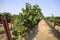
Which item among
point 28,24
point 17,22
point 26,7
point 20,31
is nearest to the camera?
point 20,31

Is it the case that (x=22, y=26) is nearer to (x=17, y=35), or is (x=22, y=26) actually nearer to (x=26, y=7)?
(x=17, y=35)

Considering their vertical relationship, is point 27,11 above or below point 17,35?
above

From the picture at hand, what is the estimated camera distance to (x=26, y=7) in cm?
2462

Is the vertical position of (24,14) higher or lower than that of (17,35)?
higher

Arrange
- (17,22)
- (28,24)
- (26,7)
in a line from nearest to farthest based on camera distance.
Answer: (17,22) < (28,24) < (26,7)

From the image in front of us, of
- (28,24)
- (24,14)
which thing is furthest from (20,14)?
(28,24)

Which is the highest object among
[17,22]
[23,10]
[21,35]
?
[23,10]

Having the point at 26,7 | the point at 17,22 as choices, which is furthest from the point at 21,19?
the point at 26,7

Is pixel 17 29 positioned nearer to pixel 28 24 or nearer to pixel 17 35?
pixel 17 35

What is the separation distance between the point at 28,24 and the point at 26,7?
10.8ft

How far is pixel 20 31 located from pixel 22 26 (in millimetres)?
1272

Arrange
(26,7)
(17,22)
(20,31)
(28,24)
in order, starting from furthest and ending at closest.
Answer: (26,7) < (28,24) < (17,22) < (20,31)

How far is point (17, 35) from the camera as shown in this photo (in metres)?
20.4

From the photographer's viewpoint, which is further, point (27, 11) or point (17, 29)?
point (27, 11)
